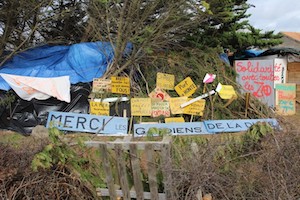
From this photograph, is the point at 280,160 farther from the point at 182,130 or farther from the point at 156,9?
the point at 156,9

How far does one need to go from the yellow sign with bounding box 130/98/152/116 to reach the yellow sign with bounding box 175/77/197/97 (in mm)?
965

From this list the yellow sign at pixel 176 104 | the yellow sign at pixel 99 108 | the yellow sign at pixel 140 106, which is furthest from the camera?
the yellow sign at pixel 176 104

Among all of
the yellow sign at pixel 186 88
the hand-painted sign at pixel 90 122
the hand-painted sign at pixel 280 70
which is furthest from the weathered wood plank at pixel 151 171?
the hand-painted sign at pixel 280 70

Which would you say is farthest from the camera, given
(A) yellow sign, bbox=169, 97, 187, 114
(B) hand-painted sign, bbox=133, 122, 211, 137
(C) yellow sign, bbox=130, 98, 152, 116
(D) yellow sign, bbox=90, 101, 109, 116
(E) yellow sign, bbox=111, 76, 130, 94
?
(A) yellow sign, bbox=169, 97, 187, 114

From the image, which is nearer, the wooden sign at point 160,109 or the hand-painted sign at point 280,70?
the wooden sign at point 160,109

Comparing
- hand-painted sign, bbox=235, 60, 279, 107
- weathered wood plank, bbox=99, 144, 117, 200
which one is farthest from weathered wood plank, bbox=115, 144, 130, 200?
hand-painted sign, bbox=235, 60, 279, 107

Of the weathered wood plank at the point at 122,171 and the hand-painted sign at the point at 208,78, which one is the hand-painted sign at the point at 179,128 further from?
the weathered wood plank at the point at 122,171

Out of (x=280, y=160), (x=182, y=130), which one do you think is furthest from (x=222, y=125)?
(x=280, y=160)

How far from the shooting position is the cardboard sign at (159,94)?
842 centimetres

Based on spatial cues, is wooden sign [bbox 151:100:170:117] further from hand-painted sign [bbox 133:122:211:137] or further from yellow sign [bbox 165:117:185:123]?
hand-painted sign [bbox 133:122:211:137]

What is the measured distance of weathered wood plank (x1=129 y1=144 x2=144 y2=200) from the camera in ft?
10.7

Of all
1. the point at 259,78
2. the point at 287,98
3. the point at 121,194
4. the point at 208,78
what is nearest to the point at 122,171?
the point at 121,194

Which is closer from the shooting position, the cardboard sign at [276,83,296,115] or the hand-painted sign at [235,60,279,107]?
the hand-painted sign at [235,60,279,107]

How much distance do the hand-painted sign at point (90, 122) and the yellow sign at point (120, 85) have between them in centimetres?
77
